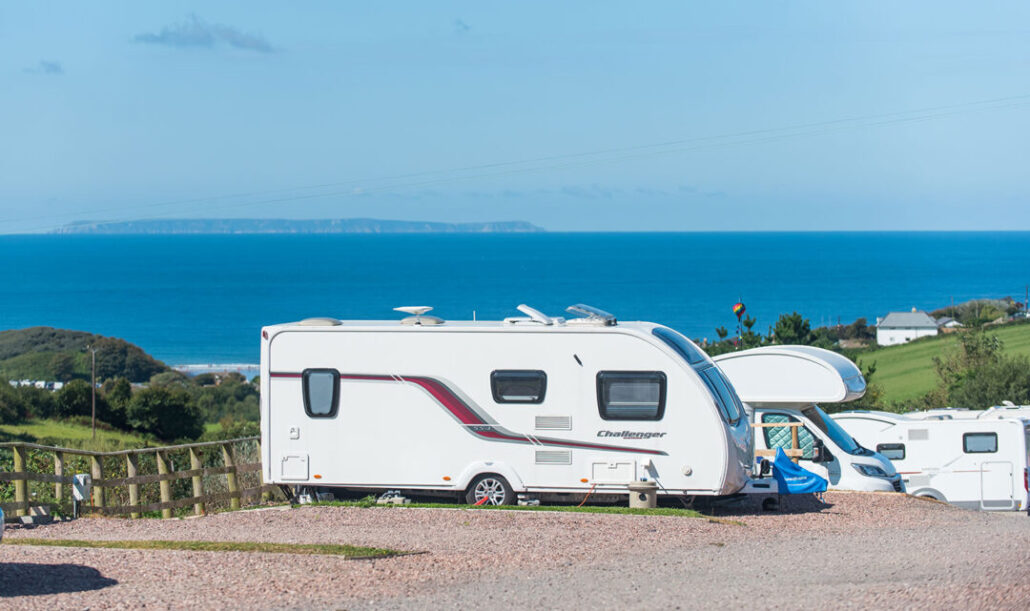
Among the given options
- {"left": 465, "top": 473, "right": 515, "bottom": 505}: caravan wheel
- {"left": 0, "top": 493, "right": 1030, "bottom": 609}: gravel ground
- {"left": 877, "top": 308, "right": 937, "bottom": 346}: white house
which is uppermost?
{"left": 877, "top": 308, "right": 937, "bottom": 346}: white house

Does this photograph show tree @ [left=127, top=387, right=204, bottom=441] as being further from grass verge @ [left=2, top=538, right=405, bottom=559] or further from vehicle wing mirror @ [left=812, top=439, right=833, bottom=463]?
grass verge @ [left=2, top=538, right=405, bottom=559]

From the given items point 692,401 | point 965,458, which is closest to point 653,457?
point 692,401

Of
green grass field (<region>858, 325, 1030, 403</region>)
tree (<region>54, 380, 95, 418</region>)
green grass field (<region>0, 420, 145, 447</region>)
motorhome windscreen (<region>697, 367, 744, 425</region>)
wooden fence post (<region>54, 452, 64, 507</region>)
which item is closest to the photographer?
wooden fence post (<region>54, 452, 64, 507</region>)

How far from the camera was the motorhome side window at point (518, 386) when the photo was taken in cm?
1426

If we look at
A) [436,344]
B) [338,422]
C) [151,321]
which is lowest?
[338,422]

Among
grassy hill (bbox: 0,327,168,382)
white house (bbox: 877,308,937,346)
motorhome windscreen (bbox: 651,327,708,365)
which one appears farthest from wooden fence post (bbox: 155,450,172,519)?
white house (bbox: 877,308,937,346)

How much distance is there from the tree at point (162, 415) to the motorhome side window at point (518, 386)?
126 ft

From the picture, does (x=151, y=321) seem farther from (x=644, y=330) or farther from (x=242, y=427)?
(x=644, y=330)

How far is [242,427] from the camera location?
1636 inches

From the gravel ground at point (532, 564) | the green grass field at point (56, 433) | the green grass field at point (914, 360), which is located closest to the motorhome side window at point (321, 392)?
the gravel ground at point (532, 564)

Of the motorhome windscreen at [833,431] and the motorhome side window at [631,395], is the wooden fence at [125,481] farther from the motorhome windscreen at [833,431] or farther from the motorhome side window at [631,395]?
the motorhome windscreen at [833,431]

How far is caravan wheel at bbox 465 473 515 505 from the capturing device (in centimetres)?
1437

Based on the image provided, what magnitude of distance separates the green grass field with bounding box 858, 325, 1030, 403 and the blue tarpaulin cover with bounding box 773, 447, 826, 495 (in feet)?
99.8

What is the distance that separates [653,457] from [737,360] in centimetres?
351
